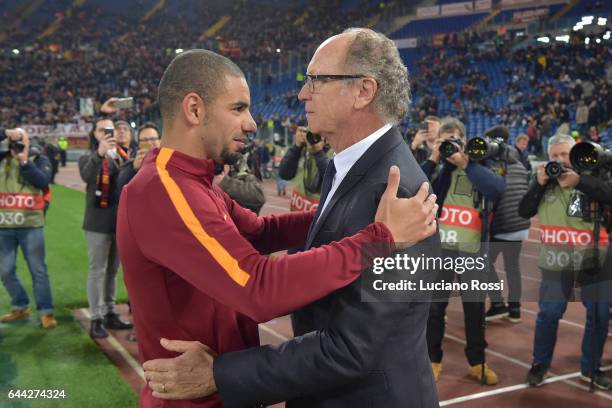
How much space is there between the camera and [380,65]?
6.03 feet

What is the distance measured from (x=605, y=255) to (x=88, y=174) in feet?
15.5

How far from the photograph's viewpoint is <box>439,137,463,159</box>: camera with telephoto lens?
4.80 m

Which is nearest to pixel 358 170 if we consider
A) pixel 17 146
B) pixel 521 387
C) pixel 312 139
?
pixel 521 387

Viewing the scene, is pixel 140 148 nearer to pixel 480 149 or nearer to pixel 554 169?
pixel 480 149

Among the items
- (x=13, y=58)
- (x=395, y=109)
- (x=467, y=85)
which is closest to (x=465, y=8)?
(x=467, y=85)

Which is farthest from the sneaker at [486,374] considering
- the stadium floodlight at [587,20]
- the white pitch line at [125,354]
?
the stadium floodlight at [587,20]

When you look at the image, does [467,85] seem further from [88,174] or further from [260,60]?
[88,174]

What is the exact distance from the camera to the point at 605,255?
4.68 m

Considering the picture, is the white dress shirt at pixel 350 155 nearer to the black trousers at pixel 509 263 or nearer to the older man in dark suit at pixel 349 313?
the older man in dark suit at pixel 349 313

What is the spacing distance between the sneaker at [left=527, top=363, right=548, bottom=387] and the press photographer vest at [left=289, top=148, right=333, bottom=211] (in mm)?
2626

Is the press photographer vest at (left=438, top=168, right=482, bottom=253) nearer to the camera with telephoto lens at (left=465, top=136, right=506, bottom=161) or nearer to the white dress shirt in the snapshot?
the camera with telephoto lens at (left=465, top=136, right=506, bottom=161)

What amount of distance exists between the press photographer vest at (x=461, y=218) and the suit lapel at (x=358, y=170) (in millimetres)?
3362

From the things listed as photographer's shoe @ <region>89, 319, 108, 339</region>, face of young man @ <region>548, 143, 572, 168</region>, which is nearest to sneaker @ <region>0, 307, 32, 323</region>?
photographer's shoe @ <region>89, 319, 108, 339</region>

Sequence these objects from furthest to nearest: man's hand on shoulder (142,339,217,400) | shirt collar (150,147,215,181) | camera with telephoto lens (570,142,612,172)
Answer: camera with telephoto lens (570,142,612,172)
shirt collar (150,147,215,181)
man's hand on shoulder (142,339,217,400)
